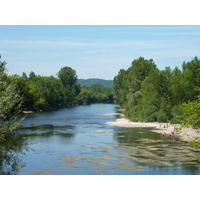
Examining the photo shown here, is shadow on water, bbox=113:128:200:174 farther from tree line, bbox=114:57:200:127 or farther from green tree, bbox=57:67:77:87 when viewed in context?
green tree, bbox=57:67:77:87

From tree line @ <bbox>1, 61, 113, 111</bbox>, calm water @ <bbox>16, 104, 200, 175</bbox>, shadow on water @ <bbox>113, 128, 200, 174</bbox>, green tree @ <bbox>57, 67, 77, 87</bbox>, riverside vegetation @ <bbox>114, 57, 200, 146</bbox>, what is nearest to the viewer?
calm water @ <bbox>16, 104, 200, 175</bbox>

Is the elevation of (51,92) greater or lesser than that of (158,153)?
greater

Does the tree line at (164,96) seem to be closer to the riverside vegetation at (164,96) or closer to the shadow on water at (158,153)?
the riverside vegetation at (164,96)

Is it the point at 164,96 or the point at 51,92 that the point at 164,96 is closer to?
the point at 164,96

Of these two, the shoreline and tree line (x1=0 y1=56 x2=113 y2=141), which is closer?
tree line (x1=0 y1=56 x2=113 y2=141)

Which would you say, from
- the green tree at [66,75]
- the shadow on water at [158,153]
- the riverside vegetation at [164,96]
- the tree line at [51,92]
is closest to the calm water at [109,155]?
the shadow on water at [158,153]

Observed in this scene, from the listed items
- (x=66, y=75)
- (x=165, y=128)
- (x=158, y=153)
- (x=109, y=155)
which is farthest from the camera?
(x=66, y=75)

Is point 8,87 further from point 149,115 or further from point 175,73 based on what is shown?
point 175,73

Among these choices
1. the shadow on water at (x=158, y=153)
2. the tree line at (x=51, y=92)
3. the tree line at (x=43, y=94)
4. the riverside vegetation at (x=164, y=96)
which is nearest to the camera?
the tree line at (x=43, y=94)

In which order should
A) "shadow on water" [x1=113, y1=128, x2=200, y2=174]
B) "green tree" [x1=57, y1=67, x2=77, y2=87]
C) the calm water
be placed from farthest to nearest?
"green tree" [x1=57, y1=67, x2=77, y2=87] → "shadow on water" [x1=113, y1=128, x2=200, y2=174] → the calm water

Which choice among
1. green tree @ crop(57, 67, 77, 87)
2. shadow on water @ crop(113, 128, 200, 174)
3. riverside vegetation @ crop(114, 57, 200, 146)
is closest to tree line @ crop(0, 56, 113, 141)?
green tree @ crop(57, 67, 77, 87)

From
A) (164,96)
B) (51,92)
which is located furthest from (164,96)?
(51,92)

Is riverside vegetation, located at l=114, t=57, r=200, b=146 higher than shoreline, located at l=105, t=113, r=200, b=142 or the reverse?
higher
